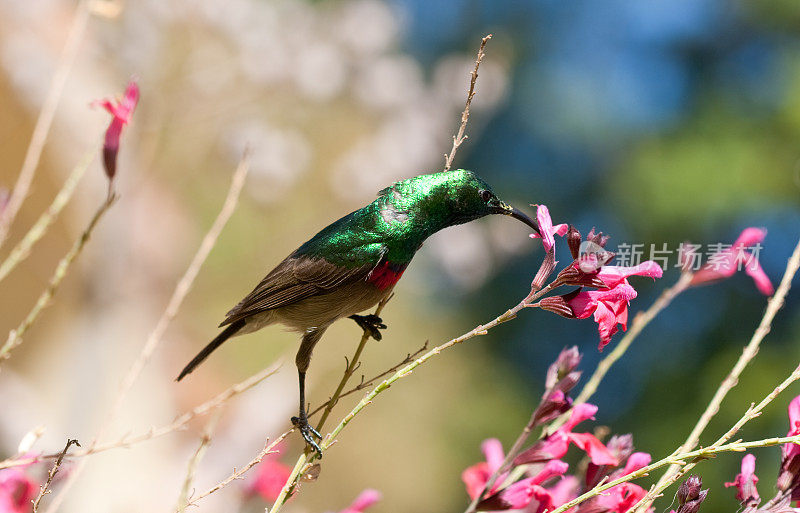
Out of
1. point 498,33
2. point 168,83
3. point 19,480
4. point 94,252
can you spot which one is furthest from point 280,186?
point 19,480

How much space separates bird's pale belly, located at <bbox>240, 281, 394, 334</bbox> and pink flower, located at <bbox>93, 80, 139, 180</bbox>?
0.93ft

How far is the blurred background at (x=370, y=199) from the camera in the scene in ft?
6.55

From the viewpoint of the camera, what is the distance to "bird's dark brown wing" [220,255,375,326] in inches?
26.5

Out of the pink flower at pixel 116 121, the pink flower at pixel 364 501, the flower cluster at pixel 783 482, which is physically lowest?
the flower cluster at pixel 783 482

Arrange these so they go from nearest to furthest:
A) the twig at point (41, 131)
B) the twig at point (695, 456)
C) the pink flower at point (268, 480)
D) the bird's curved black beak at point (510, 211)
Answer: the twig at point (695, 456), the twig at point (41, 131), the bird's curved black beak at point (510, 211), the pink flower at point (268, 480)

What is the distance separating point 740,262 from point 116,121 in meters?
0.44

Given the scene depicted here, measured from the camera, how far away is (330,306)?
0.69m

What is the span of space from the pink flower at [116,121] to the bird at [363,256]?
0.87ft

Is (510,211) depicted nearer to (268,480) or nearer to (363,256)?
(363,256)

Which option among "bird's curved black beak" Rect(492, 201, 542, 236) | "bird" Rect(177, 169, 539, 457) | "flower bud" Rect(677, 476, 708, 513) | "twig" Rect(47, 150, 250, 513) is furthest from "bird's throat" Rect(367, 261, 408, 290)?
"flower bud" Rect(677, 476, 708, 513)

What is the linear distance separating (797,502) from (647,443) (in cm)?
234

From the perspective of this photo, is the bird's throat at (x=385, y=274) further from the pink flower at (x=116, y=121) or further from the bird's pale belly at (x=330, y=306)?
the pink flower at (x=116, y=121)

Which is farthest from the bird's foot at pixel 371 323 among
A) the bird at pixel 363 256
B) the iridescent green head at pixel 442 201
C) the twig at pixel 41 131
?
the twig at pixel 41 131

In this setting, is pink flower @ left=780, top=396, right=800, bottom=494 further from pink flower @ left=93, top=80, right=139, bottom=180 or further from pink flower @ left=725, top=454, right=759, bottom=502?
pink flower @ left=93, top=80, right=139, bottom=180
